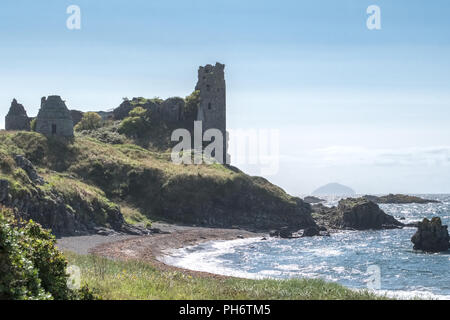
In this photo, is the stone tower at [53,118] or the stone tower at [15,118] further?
the stone tower at [15,118]

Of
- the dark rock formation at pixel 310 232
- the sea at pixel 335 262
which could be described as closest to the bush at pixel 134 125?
the dark rock formation at pixel 310 232

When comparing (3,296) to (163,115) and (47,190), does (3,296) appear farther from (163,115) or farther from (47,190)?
(163,115)

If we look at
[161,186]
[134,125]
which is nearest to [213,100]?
[134,125]

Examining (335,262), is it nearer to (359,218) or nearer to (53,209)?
(53,209)

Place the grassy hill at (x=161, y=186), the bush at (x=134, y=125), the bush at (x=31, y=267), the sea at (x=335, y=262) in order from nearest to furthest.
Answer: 1. the bush at (x=31, y=267)
2. the sea at (x=335, y=262)
3. the grassy hill at (x=161, y=186)
4. the bush at (x=134, y=125)

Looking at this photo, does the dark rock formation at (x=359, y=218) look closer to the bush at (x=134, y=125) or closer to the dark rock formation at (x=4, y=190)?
the bush at (x=134, y=125)

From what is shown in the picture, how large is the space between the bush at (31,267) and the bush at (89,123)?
93083 mm

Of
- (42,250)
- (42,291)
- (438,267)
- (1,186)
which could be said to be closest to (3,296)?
(42,291)

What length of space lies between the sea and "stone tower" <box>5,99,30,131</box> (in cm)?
5303

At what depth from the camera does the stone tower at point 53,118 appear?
7831 centimetres

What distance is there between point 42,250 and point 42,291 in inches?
79.7

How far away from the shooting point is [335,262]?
157 feet

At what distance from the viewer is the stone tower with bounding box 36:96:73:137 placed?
257 feet

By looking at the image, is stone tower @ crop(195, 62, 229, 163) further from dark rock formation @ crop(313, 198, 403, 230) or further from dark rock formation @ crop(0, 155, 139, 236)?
dark rock formation @ crop(0, 155, 139, 236)
